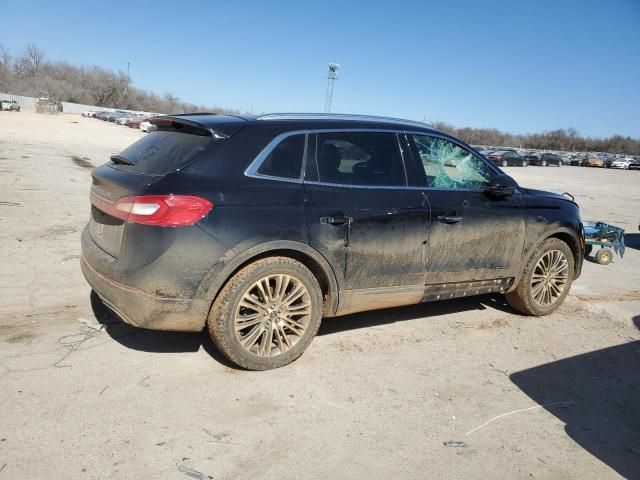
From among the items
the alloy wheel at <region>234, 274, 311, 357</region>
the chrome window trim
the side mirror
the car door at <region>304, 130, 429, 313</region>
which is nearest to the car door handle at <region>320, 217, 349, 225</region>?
the car door at <region>304, 130, 429, 313</region>

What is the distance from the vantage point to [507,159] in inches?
1876

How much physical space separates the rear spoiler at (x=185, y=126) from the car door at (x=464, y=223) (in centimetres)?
167

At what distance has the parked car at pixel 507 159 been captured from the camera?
4676cm

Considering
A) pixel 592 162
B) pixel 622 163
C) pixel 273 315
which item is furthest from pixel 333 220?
pixel 622 163

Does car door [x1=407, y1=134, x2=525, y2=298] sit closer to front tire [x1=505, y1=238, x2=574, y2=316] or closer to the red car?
front tire [x1=505, y1=238, x2=574, y2=316]

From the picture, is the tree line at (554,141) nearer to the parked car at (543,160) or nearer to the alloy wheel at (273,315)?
the parked car at (543,160)

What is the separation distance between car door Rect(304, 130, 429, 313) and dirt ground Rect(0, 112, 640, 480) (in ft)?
1.93

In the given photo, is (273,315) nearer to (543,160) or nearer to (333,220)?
(333,220)

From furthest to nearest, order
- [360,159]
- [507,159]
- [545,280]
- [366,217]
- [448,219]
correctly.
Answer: [507,159]
[545,280]
[448,219]
[360,159]
[366,217]

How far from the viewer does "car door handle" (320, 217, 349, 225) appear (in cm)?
369

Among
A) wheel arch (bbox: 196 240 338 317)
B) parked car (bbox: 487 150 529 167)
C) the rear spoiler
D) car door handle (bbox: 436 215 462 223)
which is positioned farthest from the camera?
parked car (bbox: 487 150 529 167)

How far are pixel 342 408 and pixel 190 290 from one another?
124 centimetres

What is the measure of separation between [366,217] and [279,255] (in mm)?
745

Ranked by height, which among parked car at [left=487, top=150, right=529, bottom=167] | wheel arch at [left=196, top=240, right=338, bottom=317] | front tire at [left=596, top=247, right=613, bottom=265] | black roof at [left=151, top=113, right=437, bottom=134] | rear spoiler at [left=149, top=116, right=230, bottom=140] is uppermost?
parked car at [left=487, top=150, right=529, bottom=167]
